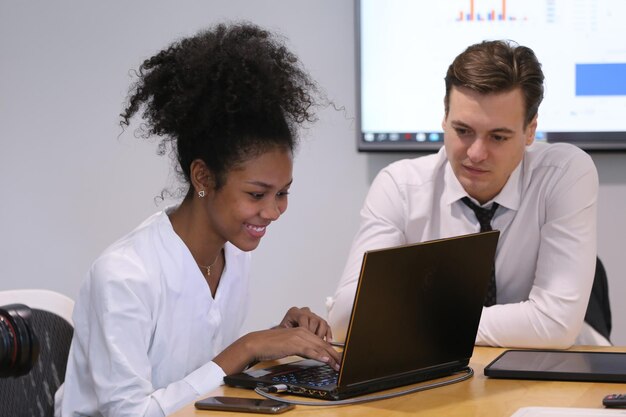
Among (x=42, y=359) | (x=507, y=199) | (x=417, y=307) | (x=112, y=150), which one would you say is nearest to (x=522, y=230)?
(x=507, y=199)

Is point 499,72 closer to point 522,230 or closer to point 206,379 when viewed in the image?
point 522,230

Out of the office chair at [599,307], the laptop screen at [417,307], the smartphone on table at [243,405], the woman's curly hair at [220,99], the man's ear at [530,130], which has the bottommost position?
the office chair at [599,307]

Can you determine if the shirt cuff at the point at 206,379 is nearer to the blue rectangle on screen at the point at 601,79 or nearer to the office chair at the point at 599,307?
the office chair at the point at 599,307

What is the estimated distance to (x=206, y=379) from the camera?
1.57 meters

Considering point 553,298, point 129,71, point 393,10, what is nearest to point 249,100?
point 553,298

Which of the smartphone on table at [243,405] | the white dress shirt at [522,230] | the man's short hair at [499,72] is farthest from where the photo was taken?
the man's short hair at [499,72]

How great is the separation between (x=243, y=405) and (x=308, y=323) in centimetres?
46

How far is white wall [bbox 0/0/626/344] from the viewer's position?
3.02m

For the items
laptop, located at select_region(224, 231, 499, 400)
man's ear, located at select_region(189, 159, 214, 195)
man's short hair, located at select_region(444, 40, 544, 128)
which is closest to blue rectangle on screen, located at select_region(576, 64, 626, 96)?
man's short hair, located at select_region(444, 40, 544, 128)

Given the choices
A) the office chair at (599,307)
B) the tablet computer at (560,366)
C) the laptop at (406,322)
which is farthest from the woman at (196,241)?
the office chair at (599,307)

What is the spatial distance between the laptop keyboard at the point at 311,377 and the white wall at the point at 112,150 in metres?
A: 1.48

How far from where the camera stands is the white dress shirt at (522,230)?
1.95 meters

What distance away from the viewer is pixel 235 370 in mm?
1600

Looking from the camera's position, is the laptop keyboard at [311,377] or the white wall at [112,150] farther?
the white wall at [112,150]
